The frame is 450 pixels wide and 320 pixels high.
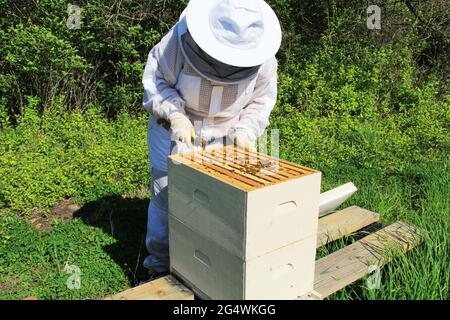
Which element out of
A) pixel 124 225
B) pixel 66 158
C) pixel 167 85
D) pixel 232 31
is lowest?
pixel 124 225

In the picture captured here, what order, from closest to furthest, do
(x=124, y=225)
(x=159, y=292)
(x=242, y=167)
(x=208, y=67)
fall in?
(x=242, y=167) < (x=159, y=292) < (x=208, y=67) < (x=124, y=225)

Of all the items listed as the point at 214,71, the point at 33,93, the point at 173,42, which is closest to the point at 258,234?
the point at 214,71

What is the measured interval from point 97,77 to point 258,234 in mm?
4759

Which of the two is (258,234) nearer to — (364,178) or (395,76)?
(364,178)

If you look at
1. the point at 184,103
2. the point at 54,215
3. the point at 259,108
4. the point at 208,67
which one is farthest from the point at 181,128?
the point at 54,215

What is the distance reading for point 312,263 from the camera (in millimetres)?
2121

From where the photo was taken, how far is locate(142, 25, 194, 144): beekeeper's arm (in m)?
2.44

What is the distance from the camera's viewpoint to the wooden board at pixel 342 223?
290cm

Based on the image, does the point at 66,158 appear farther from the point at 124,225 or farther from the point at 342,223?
the point at 342,223

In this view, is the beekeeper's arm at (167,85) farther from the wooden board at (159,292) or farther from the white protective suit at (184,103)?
the wooden board at (159,292)

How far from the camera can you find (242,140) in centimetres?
251

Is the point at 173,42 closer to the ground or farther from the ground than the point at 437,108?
farther from the ground

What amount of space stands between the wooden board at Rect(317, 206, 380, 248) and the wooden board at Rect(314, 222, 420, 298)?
22cm

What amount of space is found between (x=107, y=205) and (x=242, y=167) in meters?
2.13
